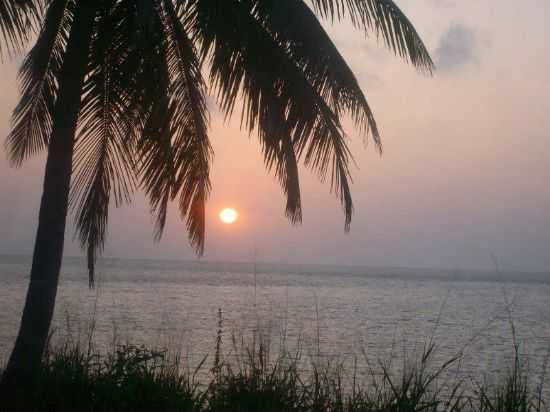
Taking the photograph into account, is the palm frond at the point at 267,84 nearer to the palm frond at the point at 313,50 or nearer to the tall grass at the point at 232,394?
the palm frond at the point at 313,50

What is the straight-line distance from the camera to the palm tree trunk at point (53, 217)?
19.0 feet

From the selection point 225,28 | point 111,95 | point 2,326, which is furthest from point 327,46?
point 2,326

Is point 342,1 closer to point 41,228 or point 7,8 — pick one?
point 7,8

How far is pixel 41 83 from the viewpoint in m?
7.82

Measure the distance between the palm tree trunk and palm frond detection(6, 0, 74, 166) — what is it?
929 mm

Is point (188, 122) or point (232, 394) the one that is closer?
point (232, 394)

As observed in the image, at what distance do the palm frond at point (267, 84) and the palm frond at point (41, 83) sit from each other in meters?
1.67

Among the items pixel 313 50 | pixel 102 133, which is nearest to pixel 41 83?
pixel 102 133

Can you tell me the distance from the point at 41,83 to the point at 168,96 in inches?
73.9

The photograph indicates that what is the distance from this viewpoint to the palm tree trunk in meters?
5.78

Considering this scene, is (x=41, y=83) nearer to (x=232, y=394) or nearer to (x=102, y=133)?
(x=102, y=133)

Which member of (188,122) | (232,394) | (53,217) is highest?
(188,122)

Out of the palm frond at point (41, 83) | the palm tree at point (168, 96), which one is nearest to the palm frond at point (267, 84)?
the palm tree at point (168, 96)

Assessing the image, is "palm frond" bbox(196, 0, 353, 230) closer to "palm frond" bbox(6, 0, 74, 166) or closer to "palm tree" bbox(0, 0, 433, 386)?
"palm tree" bbox(0, 0, 433, 386)
